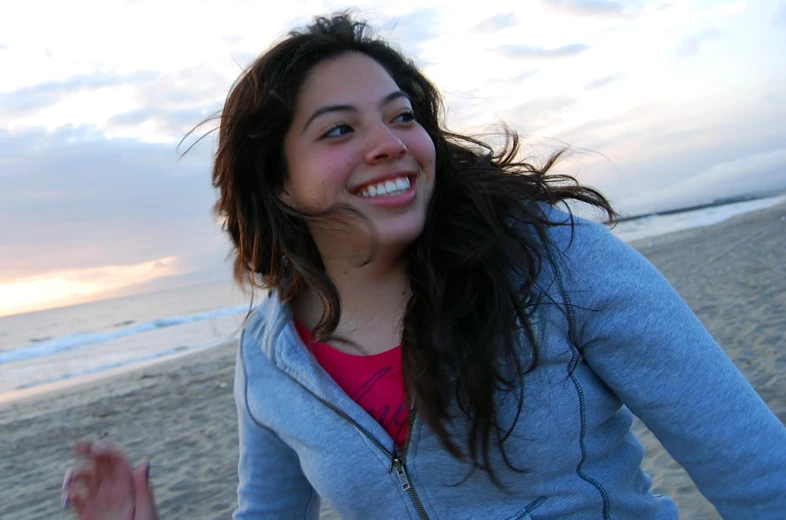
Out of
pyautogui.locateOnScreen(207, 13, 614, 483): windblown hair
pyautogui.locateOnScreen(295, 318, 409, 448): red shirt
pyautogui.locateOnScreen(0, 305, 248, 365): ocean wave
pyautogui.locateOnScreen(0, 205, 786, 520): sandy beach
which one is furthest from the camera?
pyautogui.locateOnScreen(0, 305, 248, 365): ocean wave

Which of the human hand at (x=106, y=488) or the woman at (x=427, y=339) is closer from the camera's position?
the woman at (x=427, y=339)

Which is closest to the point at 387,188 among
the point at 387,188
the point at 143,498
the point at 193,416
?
the point at 387,188

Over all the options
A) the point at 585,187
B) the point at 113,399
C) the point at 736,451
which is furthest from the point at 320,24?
the point at 113,399

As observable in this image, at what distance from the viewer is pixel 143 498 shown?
1805mm

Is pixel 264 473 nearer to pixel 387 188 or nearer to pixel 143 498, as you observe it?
pixel 143 498

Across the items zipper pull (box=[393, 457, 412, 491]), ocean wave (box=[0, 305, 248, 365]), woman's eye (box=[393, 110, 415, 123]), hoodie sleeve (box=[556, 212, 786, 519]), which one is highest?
woman's eye (box=[393, 110, 415, 123])

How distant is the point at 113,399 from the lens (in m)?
9.94

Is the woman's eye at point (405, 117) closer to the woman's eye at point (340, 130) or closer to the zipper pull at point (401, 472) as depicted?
the woman's eye at point (340, 130)

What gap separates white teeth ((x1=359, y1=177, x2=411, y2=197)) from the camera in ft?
5.75

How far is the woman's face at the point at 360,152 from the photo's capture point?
176 cm

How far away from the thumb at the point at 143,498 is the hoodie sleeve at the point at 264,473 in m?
0.28

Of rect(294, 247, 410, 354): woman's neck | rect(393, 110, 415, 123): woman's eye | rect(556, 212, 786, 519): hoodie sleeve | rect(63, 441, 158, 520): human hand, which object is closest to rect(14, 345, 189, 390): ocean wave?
rect(63, 441, 158, 520): human hand

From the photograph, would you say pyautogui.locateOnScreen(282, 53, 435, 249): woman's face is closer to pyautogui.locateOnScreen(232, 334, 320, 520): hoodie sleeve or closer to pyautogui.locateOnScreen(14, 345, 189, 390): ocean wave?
pyautogui.locateOnScreen(232, 334, 320, 520): hoodie sleeve

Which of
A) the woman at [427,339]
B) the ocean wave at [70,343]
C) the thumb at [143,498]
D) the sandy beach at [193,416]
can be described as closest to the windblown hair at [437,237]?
the woman at [427,339]
